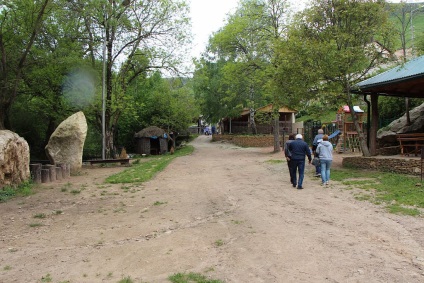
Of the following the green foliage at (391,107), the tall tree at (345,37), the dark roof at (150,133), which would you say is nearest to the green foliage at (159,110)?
the dark roof at (150,133)

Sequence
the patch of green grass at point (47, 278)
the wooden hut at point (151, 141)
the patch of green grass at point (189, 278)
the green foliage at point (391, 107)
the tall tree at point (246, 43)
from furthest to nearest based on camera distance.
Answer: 1. the wooden hut at point (151, 141)
2. the green foliage at point (391, 107)
3. the tall tree at point (246, 43)
4. the patch of green grass at point (47, 278)
5. the patch of green grass at point (189, 278)

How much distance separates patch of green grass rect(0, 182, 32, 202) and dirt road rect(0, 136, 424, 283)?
483 mm

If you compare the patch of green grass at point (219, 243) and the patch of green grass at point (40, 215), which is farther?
the patch of green grass at point (40, 215)

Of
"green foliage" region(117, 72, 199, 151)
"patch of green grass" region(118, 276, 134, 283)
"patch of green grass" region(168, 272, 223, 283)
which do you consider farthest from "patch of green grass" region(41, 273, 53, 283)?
"green foliage" region(117, 72, 199, 151)

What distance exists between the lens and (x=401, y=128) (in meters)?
17.5

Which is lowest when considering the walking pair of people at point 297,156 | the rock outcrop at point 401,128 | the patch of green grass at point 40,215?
the patch of green grass at point 40,215

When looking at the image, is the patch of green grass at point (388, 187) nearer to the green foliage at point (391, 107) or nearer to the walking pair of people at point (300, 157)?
the walking pair of people at point (300, 157)

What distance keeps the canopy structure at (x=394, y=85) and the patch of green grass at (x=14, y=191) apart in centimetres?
Answer: 1270

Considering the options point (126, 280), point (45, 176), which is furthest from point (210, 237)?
point (45, 176)

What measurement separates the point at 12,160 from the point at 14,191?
1272mm

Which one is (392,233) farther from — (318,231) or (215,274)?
(215,274)

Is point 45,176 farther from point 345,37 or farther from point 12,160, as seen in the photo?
point 345,37

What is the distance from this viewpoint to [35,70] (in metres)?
17.8

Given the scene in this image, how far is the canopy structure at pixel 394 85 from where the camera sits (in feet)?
41.1
